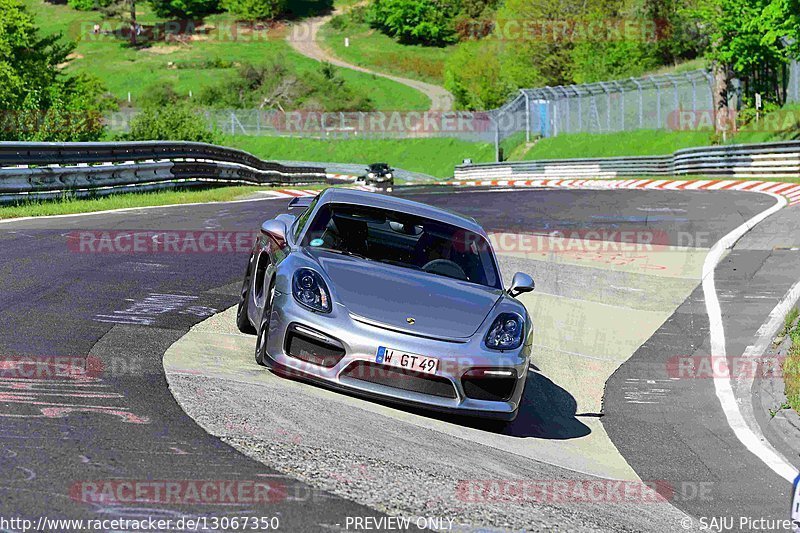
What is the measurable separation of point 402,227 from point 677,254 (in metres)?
7.95

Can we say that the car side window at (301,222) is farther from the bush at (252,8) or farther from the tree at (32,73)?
the bush at (252,8)

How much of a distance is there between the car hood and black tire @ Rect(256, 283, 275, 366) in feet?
1.38

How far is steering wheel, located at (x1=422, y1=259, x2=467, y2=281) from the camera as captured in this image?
8.23m

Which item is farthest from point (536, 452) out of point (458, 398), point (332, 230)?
point (332, 230)

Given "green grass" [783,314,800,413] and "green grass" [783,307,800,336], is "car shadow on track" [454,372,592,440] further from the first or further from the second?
"green grass" [783,307,800,336]

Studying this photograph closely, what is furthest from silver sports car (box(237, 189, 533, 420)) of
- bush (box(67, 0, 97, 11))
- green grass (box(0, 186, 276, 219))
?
bush (box(67, 0, 97, 11))

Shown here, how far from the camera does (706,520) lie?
5.88 m

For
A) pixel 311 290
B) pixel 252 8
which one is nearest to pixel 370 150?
pixel 252 8

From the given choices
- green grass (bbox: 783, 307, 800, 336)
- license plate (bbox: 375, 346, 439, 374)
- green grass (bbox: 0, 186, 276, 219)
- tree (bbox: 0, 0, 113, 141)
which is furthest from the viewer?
tree (bbox: 0, 0, 113, 141)

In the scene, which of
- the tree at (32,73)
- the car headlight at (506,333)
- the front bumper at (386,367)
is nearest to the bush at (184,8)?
the tree at (32,73)

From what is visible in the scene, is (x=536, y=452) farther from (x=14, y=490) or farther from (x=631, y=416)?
(x=14, y=490)

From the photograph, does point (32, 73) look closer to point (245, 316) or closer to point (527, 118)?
point (527, 118)

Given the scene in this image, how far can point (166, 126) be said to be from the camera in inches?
1395

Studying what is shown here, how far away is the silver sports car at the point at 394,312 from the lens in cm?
701
